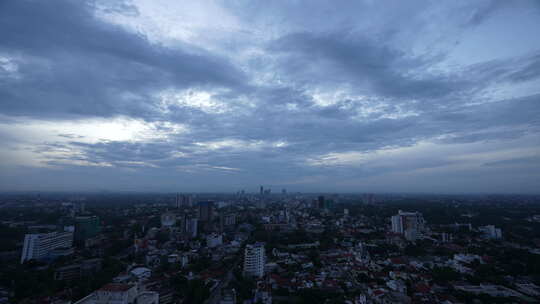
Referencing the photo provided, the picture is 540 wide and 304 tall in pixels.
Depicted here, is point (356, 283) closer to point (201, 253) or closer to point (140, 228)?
point (201, 253)

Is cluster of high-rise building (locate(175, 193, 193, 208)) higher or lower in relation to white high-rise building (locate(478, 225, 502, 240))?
higher

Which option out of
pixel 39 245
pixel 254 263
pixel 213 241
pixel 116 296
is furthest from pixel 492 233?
pixel 39 245

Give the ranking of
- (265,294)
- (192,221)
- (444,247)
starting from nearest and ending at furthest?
(265,294), (444,247), (192,221)

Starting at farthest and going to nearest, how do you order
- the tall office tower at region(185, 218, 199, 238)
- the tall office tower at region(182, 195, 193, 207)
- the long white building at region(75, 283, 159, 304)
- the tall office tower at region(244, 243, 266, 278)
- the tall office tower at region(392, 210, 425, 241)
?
the tall office tower at region(182, 195, 193, 207) → the tall office tower at region(185, 218, 199, 238) → the tall office tower at region(392, 210, 425, 241) → the tall office tower at region(244, 243, 266, 278) → the long white building at region(75, 283, 159, 304)

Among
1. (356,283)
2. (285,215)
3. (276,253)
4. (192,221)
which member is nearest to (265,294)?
(356,283)

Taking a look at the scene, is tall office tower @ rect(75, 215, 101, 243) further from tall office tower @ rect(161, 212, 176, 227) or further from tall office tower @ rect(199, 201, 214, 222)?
tall office tower @ rect(199, 201, 214, 222)

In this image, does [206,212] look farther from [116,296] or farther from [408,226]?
[116,296]

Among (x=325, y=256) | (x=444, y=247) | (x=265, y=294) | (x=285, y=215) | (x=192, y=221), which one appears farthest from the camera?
(x=285, y=215)

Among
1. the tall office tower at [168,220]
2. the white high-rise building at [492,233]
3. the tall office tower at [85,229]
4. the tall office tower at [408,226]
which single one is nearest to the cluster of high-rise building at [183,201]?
the tall office tower at [168,220]

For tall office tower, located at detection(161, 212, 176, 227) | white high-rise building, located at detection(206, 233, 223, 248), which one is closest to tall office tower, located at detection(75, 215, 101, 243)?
tall office tower, located at detection(161, 212, 176, 227)
